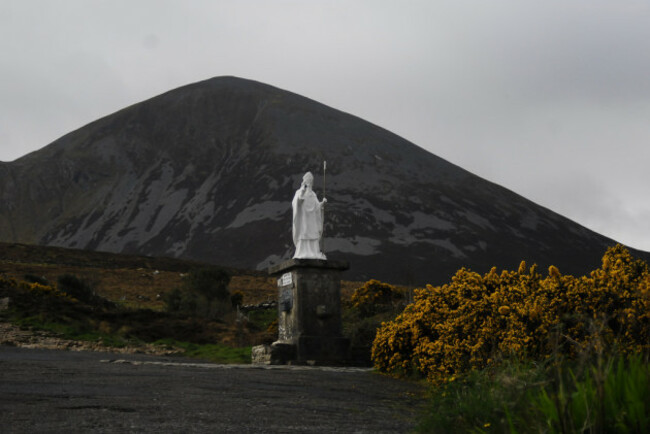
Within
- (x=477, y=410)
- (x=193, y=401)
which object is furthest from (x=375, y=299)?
(x=477, y=410)

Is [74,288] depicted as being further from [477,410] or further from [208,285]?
[477,410]

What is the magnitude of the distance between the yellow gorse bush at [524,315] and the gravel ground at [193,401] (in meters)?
0.79

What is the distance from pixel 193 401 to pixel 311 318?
8902mm

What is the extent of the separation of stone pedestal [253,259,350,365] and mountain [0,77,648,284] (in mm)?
62153

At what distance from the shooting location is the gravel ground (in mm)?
6137

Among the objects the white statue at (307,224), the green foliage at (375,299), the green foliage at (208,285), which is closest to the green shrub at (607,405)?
the white statue at (307,224)

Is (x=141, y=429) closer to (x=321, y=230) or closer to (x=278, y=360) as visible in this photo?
(x=278, y=360)

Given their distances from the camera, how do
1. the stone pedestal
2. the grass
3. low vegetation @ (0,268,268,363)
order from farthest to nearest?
1. low vegetation @ (0,268,268,363)
2. the stone pedestal
3. the grass

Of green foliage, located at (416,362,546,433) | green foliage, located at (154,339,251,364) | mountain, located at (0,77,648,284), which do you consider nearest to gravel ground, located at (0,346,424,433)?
green foliage, located at (416,362,546,433)

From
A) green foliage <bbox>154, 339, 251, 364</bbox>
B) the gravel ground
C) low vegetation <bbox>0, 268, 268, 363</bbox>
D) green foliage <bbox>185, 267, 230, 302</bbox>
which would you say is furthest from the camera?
green foliage <bbox>185, 267, 230, 302</bbox>

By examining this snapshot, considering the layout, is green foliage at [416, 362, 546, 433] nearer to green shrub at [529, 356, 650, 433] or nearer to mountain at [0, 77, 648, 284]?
green shrub at [529, 356, 650, 433]

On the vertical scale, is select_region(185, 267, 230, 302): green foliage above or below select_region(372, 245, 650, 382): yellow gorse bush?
above

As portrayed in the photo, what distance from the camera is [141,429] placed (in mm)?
5773

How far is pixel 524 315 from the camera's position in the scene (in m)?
10.1
